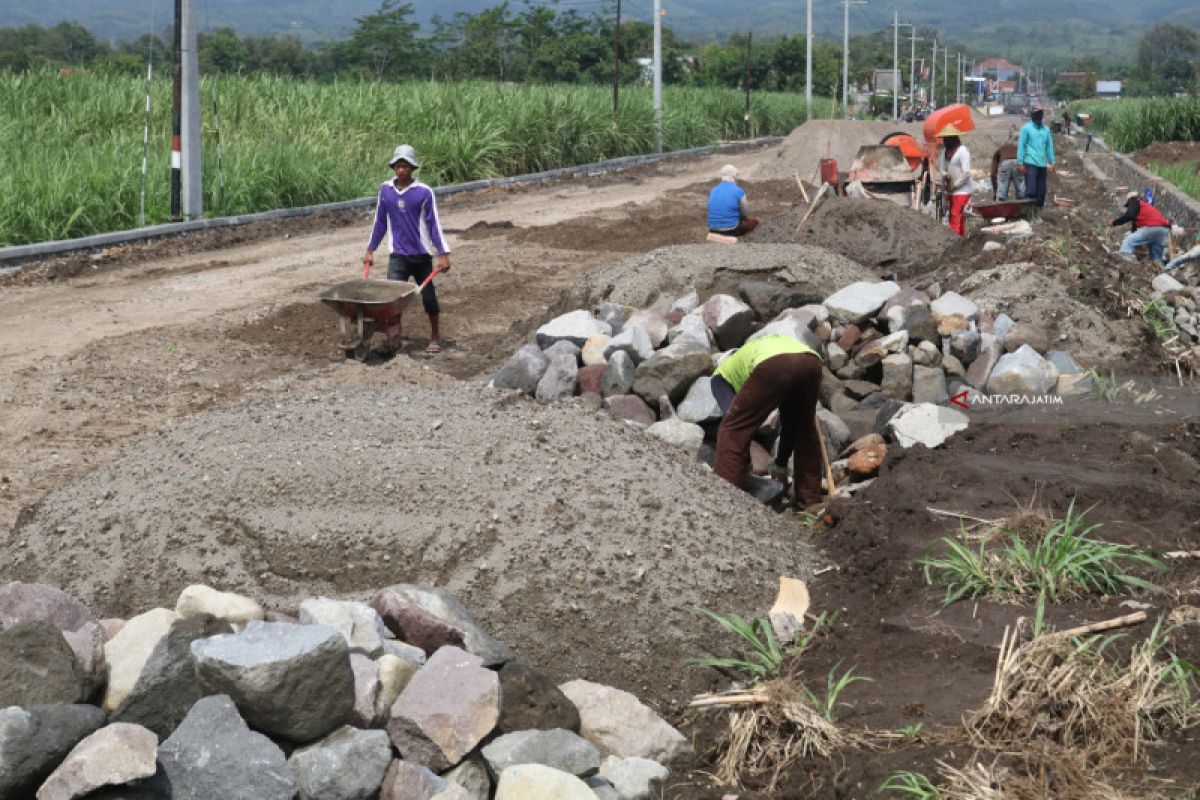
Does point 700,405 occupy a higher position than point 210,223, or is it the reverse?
point 210,223

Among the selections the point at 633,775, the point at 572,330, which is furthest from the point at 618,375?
the point at 633,775

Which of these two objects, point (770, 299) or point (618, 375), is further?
point (770, 299)

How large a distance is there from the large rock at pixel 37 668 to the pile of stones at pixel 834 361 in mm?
4513

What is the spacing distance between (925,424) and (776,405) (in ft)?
4.81

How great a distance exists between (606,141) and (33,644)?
2731 cm

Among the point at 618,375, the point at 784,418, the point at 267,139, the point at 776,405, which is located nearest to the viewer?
the point at 776,405

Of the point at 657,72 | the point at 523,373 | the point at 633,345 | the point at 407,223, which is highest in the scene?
the point at 657,72

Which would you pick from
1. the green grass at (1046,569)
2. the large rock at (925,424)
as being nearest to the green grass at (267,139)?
the large rock at (925,424)

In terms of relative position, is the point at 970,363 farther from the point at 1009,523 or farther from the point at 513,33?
the point at 513,33

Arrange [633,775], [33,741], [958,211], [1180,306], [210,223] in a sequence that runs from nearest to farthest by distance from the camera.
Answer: [33,741] → [633,775] → [1180,306] → [958,211] → [210,223]

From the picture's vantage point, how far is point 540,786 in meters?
4.25

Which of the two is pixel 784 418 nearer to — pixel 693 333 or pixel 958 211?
pixel 693 333

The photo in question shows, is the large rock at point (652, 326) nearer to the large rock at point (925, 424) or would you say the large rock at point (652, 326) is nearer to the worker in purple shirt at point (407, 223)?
the large rock at point (925, 424)

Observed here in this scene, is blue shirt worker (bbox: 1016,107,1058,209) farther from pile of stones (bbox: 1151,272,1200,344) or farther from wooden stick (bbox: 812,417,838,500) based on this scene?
wooden stick (bbox: 812,417,838,500)
